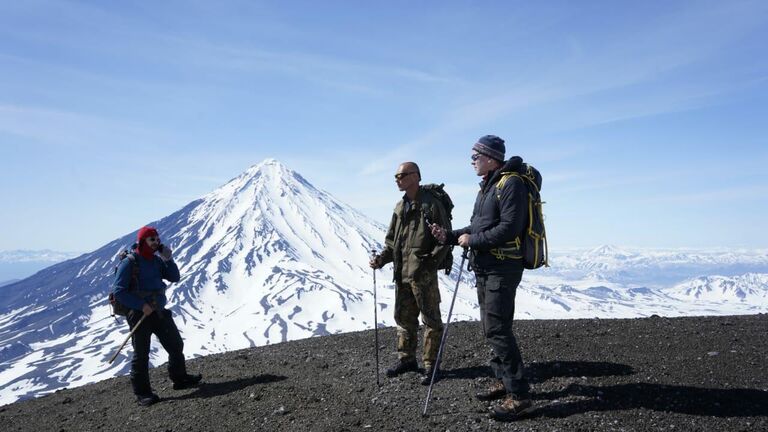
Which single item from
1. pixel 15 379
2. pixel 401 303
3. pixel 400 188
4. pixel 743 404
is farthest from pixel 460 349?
pixel 15 379

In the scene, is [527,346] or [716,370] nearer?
[716,370]

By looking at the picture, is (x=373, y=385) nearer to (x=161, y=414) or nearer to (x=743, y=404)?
(x=161, y=414)

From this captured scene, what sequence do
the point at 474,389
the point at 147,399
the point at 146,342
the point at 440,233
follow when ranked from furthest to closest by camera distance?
1. the point at 146,342
2. the point at 147,399
3. the point at 474,389
4. the point at 440,233

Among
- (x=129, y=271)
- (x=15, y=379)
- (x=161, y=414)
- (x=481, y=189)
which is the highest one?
(x=481, y=189)

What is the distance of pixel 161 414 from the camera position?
25.3 feet

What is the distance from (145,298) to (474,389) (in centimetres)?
558

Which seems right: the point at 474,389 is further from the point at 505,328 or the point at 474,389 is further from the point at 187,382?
the point at 187,382

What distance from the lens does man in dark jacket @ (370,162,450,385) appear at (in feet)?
23.9

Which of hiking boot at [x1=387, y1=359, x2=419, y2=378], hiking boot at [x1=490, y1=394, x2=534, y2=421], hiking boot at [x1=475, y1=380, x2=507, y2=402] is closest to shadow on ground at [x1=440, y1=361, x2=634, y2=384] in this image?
hiking boot at [x1=387, y1=359, x2=419, y2=378]

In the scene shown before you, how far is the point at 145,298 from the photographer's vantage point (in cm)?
829

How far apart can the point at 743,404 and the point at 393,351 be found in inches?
223

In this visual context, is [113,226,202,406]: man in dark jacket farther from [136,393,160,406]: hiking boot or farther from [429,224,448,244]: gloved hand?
[429,224,448,244]: gloved hand

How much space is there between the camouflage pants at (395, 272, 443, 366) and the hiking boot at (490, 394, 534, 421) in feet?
5.80

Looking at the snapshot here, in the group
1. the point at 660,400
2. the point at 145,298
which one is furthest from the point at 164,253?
the point at 660,400
